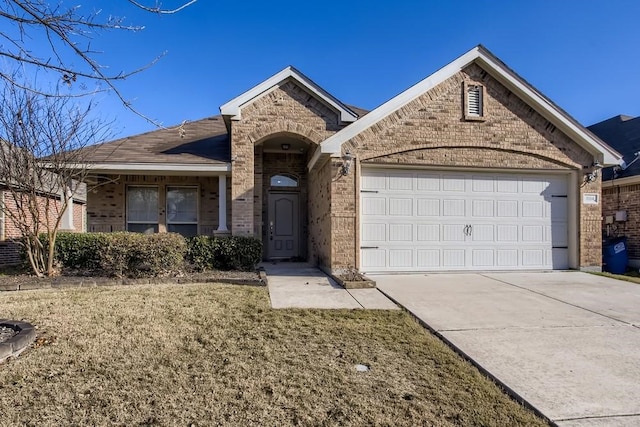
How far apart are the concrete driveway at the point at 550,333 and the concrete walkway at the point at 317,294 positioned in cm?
42

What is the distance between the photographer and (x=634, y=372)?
12.2ft

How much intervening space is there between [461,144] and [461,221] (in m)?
1.78

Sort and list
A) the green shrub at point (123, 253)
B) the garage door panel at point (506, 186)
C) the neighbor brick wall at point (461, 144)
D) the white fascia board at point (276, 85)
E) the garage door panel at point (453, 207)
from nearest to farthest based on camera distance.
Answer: the green shrub at point (123, 253)
the neighbor brick wall at point (461, 144)
the garage door panel at point (453, 207)
the garage door panel at point (506, 186)
the white fascia board at point (276, 85)

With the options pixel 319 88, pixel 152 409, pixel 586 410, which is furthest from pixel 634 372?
pixel 319 88

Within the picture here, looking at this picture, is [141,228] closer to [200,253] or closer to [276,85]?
[200,253]

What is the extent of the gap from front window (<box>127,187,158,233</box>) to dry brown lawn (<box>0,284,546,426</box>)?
674 cm

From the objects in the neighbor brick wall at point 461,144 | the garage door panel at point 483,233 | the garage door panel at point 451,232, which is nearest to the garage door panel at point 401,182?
the neighbor brick wall at point 461,144

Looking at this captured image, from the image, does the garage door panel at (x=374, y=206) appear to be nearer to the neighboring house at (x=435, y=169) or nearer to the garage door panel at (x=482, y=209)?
the neighboring house at (x=435, y=169)

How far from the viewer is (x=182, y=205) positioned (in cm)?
1262

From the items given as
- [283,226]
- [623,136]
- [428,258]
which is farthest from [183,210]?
[623,136]

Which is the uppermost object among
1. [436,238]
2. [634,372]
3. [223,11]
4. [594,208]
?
[223,11]

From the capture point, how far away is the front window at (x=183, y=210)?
1252 cm

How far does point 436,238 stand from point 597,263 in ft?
13.4

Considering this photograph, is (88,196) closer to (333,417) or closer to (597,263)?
(333,417)
